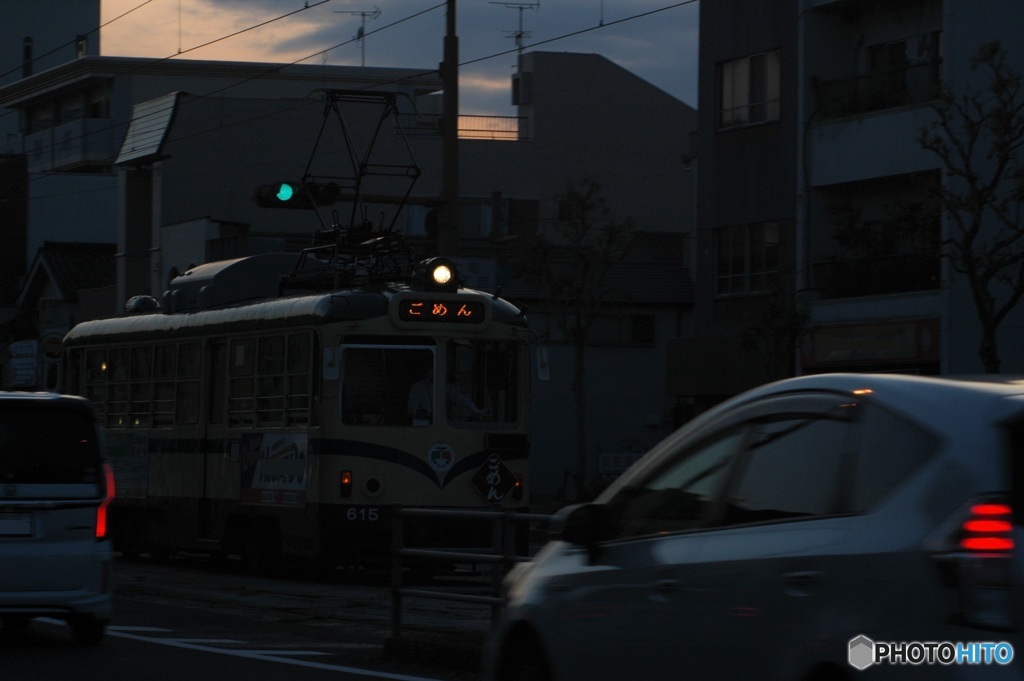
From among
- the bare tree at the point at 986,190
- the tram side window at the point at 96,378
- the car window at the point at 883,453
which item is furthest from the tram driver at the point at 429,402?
the car window at the point at 883,453

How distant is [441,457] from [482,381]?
100cm

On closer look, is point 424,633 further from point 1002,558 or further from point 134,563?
point 134,563

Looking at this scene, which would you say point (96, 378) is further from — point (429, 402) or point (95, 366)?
point (429, 402)

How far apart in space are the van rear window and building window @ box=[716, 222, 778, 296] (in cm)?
2342

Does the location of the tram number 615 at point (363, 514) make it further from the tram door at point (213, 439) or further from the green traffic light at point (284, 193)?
the green traffic light at point (284, 193)

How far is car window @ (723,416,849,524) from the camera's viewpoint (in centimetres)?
574

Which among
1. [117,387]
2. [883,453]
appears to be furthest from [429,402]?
[883,453]

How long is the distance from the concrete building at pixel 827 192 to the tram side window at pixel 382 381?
36.2ft

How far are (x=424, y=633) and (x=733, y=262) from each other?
2494 cm

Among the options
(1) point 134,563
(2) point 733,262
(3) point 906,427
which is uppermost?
(2) point 733,262

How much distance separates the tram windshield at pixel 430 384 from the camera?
19.5 metres

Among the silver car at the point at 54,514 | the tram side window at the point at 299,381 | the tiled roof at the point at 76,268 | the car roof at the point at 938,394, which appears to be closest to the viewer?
the car roof at the point at 938,394

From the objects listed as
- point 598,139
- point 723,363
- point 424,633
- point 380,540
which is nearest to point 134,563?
point 380,540

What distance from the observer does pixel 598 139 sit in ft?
200
